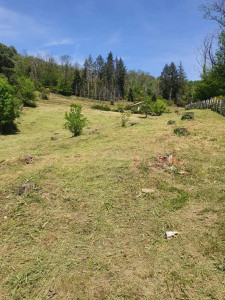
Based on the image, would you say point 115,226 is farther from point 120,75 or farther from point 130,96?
point 120,75

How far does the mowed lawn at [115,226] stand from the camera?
3.44 metres

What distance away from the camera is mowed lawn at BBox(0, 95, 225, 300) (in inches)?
136

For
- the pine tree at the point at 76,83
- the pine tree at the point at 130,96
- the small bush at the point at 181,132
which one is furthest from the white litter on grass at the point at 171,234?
the pine tree at the point at 130,96

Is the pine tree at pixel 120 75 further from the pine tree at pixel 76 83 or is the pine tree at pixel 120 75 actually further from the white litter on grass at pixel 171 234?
the white litter on grass at pixel 171 234

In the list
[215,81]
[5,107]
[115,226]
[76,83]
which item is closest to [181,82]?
[76,83]

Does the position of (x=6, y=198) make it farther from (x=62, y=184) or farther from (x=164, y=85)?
(x=164, y=85)

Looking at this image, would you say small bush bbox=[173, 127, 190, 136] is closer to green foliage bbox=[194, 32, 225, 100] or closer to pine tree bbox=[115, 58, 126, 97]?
green foliage bbox=[194, 32, 225, 100]

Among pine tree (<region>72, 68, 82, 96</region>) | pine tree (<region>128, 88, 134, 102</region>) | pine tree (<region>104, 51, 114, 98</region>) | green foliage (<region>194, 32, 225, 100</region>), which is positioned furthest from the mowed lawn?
pine tree (<region>104, 51, 114, 98</region>)

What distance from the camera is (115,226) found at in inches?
191

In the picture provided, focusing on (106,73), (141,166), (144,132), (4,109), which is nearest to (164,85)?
(106,73)

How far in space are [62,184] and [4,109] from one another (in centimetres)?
1862

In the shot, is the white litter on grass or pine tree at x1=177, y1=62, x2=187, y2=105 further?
pine tree at x1=177, y1=62, x2=187, y2=105

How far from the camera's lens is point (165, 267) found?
12.0 feet

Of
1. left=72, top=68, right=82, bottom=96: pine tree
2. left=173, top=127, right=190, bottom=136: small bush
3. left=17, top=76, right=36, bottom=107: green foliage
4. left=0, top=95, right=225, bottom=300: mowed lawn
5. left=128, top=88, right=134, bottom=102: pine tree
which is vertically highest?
left=72, top=68, right=82, bottom=96: pine tree
